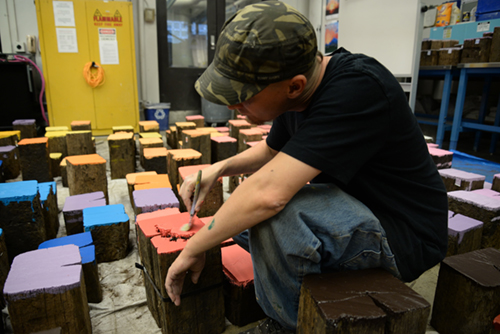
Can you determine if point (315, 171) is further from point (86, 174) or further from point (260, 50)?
point (86, 174)

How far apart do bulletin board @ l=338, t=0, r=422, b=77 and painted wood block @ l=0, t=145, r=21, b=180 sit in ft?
14.9

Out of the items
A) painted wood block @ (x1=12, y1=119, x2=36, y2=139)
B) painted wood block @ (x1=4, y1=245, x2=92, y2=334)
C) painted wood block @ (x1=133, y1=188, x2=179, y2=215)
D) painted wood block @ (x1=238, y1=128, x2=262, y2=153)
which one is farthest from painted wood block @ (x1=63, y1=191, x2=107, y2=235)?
painted wood block @ (x1=12, y1=119, x2=36, y2=139)

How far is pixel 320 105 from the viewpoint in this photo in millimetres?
905

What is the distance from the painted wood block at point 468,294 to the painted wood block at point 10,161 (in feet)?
11.5

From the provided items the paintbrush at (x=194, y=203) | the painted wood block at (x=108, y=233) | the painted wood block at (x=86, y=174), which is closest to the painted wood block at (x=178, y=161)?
the painted wood block at (x=86, y=174)

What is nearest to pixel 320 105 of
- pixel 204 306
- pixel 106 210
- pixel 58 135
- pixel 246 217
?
pixel 246 217

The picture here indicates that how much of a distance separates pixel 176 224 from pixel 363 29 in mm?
4795

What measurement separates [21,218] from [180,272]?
3.81 feet

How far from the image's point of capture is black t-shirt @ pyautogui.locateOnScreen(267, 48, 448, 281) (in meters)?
0.87

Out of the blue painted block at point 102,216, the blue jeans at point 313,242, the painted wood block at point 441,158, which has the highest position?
the blue jeans at point 313,242

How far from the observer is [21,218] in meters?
1.72

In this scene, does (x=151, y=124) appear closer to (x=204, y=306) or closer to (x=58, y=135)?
(x=58, y=135)

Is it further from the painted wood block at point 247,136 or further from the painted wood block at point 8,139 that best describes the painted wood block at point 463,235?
the painted wood block at point 8,139

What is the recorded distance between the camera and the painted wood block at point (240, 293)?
1341 mm
